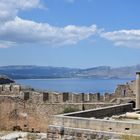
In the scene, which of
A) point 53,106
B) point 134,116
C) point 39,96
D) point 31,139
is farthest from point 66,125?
point 39,96

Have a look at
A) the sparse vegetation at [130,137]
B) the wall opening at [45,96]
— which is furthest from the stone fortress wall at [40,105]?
the sparse vegetation at [130,137]

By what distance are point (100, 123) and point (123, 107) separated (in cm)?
521

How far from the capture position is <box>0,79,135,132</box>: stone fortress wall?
28062 mm

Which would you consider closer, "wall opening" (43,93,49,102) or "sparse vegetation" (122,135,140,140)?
"sparse vegetation" (122,135,140,140)

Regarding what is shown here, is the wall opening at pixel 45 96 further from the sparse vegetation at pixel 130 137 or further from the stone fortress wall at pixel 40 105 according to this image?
the sparse vegetation at pixel 130 137

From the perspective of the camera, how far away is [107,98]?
31047mm

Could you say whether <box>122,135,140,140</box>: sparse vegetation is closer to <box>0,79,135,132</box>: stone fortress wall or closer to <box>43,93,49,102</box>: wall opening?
<box>0,79,135,132</box>: stone fortress wall

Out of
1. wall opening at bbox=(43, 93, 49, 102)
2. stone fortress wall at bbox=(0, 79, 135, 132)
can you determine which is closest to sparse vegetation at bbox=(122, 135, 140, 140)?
stone fortress wall at bbox=(0, 79, 135, 132)

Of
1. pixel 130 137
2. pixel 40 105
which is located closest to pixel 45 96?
pixel 40 105

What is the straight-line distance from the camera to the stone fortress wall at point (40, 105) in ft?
92.1

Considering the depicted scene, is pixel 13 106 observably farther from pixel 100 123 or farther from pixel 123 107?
pixel 100 123

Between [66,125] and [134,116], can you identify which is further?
[134,116]

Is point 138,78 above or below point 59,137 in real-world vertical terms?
above

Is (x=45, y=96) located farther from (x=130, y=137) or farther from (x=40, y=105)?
(x=130, y=137)
